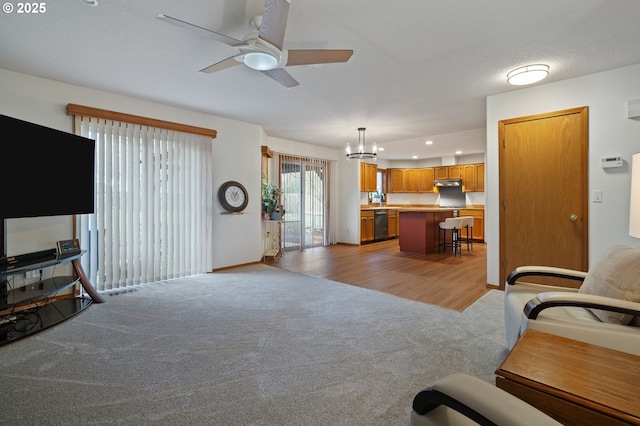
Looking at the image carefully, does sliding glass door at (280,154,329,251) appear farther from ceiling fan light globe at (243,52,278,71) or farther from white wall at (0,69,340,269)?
ceiling fan light globe at (243,52,278,71)

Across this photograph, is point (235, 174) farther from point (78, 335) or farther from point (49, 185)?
point (78, 335)

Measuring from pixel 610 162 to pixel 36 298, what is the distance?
5.87 meters

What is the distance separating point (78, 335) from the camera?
8.36 ft

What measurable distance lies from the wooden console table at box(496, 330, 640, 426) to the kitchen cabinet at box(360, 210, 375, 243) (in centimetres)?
688

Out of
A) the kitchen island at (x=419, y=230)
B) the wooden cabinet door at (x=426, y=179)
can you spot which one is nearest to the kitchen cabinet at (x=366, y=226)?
the kitchen island at (x=419, y=230)

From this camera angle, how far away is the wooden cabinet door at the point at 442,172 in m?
9.23

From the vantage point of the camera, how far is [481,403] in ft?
2.57

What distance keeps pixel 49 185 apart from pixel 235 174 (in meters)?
2.61

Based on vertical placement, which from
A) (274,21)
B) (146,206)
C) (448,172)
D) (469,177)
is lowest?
(146,206)

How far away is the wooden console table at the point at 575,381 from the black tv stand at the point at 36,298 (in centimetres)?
357

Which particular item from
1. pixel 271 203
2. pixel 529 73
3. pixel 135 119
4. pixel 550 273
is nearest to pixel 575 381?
pixel 550 273

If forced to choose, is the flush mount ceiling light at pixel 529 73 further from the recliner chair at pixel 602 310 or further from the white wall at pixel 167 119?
the white wall at pixel 167 119

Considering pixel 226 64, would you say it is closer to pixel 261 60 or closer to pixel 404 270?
pixel 261 60

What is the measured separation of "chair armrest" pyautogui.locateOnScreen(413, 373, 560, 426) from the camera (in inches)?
28.6
